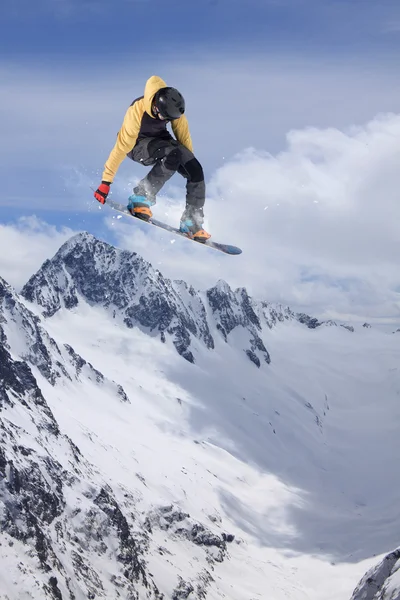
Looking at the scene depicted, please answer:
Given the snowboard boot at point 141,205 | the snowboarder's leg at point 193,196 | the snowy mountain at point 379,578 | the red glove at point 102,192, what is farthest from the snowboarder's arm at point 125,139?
the snowy mountain at point 379,578

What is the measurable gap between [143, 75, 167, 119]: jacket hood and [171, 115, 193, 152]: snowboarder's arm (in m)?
1.52

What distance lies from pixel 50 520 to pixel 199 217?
134 m

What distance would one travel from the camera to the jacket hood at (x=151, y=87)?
653 inches

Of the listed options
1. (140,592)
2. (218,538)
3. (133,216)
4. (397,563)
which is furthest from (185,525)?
(133,216)

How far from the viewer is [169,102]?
645 inches

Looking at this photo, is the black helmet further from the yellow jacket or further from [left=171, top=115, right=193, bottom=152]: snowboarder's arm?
[left=171, top=115, right=193, bottom=152]: snowboarder's arm

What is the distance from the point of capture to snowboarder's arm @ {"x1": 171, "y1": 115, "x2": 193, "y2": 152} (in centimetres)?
1827

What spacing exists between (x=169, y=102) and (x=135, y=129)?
1.53 m

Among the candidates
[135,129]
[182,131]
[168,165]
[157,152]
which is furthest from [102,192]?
[182,131]

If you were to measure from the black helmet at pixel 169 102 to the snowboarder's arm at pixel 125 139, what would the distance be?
2.67ft

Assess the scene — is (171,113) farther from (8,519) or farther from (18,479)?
(18,479)

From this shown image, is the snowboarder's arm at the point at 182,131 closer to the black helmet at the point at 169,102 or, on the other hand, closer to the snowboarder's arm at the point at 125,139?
the snowboarder's arm at the point at 125,139

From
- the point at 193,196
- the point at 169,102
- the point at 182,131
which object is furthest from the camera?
the point at 193,196

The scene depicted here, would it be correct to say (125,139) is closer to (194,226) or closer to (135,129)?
(135,129)
